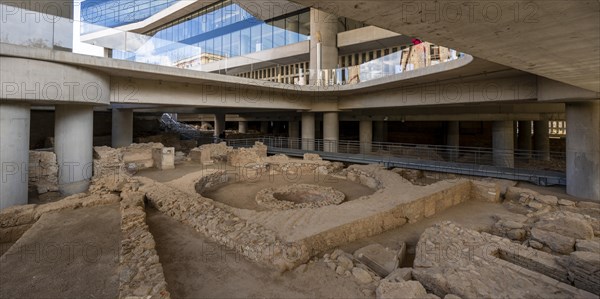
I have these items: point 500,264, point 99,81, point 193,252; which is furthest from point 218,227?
point 99,81

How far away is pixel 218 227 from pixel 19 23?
7.71m

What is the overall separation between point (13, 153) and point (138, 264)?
6.57 meters

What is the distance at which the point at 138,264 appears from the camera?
13.7 feet

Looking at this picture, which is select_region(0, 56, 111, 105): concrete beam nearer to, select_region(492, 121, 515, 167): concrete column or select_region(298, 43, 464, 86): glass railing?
select_region(298, 43, 464, 86): glass railing

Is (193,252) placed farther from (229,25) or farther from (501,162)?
(229,25)

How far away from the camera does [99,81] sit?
384 inches

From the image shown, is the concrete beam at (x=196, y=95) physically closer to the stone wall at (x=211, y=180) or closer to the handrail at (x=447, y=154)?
the handrail at (x=447, y=154)

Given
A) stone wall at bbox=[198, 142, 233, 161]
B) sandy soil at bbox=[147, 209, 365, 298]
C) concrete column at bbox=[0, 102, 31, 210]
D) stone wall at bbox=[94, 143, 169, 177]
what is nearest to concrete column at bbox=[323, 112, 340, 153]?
stone wall at bbox=[198, 142, 233, 161]

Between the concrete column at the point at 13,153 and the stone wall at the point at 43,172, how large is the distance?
1.19 meters

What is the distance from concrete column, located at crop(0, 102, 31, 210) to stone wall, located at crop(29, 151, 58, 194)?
1.19 m

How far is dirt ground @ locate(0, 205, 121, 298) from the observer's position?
3844 millimetres

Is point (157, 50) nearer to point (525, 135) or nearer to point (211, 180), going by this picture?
point (211, 180)

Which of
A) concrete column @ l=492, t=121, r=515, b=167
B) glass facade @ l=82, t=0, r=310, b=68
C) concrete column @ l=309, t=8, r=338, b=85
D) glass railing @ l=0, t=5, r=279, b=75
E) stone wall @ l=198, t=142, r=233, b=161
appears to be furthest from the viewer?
glass facade @ l=82, t=0, r=310, b=68

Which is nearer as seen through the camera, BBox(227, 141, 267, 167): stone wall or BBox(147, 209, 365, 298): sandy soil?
BBox(147, 209, 365, 298): sandy soil
